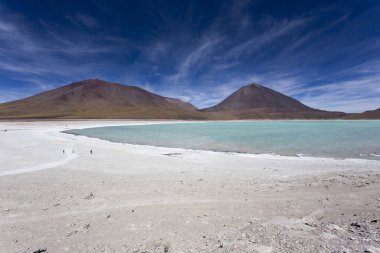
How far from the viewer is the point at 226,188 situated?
19.4 feet

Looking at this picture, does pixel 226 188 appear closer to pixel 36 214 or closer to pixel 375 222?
pixel 375 222

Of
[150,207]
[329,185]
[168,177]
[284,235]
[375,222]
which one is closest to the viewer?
[284,235]

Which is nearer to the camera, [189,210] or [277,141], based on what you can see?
[189,210]

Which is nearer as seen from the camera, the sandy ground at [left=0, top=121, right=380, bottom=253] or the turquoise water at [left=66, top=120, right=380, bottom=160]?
the sandy ground at [left=0, top=121, right=380, bottom=253]

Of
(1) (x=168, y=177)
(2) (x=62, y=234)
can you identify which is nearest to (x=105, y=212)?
(2) (x=62, y=234)

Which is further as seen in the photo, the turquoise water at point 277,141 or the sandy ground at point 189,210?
the turquoise water at point 277,141

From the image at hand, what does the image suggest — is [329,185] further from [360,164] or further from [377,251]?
[360,164]

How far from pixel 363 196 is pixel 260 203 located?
256cm

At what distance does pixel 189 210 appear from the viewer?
14.6 ft

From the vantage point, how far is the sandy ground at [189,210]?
3.26 metres

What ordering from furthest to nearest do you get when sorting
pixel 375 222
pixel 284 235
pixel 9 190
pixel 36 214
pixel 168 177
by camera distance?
pixel 168 177
pixel 9 190
pixel 36 214
pixel 375 222
pixel 284 235

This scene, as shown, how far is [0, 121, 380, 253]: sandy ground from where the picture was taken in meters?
3.26

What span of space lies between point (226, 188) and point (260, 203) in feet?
4.12

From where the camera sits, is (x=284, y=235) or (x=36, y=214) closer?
(x=284, y=235)
